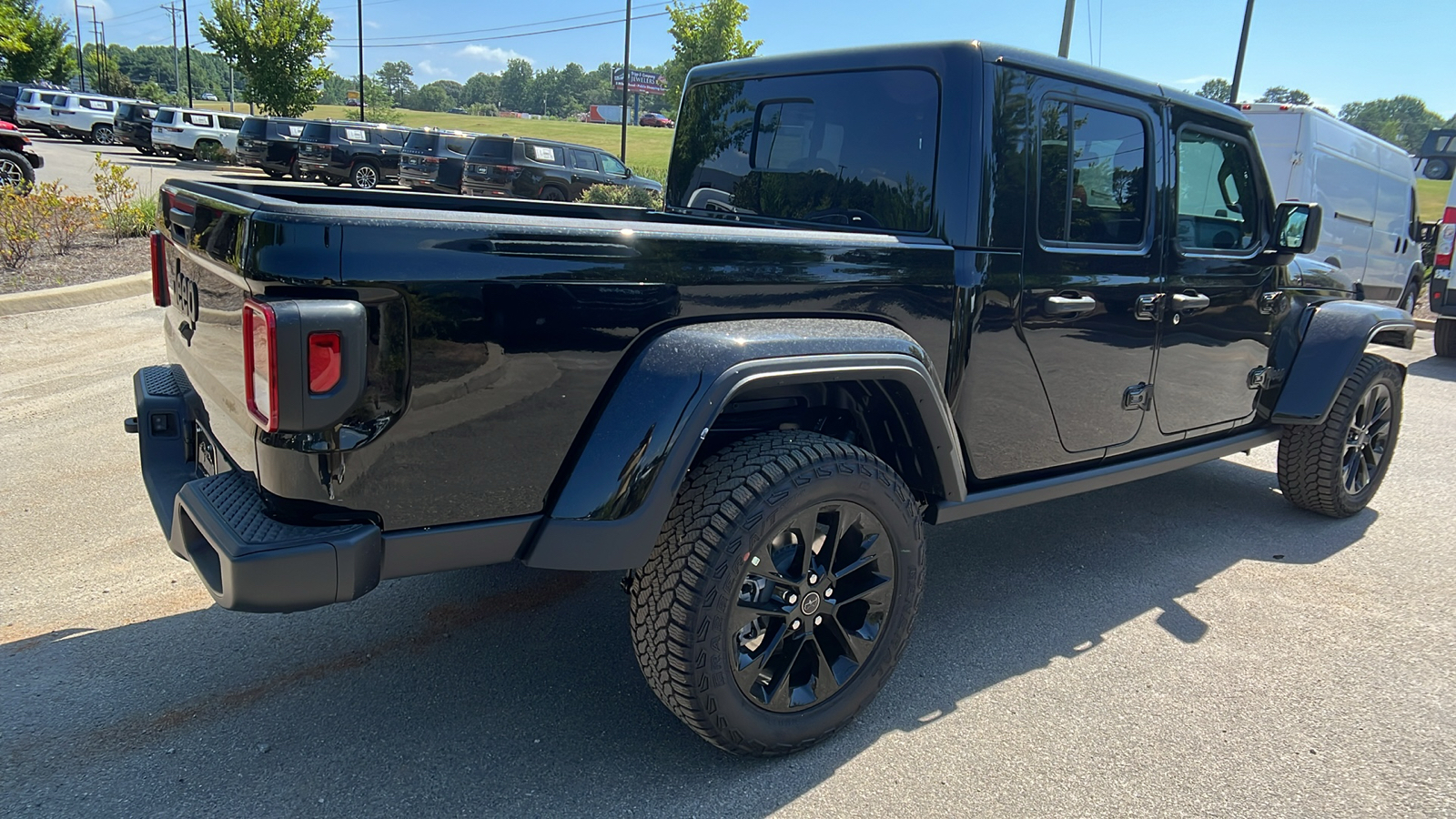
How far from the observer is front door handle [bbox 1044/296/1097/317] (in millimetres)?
3021

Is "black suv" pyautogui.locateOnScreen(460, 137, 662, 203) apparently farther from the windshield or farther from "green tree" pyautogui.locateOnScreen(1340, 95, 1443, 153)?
"green tree" pyautogui.locateOnScreen(1340, 95, 1443, 153)

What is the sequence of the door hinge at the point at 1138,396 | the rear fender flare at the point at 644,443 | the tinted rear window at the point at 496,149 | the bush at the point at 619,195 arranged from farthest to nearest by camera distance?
the tinted rear window at the point at 496,149, the bush at the point at 619,195, the door hinge at the point at 1138,396, the rear fender flare at the point at 644,443

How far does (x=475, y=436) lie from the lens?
2.04m

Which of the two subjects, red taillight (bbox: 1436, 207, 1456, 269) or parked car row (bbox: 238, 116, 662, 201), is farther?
parked car row (bbox: 238, 116, 662, 201)

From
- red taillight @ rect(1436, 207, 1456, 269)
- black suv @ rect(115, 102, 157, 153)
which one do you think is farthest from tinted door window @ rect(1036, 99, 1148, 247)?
black suv @ rect(115, 102, 157, 153)

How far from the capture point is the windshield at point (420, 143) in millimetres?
21156

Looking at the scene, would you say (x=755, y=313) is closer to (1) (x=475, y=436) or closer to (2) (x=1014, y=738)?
(1) (x=475, y=436)

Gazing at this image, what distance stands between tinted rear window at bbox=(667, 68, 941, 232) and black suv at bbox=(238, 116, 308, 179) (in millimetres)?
23163

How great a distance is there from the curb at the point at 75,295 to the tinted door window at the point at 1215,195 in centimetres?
796

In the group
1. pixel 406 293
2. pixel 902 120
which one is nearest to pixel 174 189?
pixel 406 293

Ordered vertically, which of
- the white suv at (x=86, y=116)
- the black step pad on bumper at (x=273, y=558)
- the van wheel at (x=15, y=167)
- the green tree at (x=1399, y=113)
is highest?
the green tree at (x=1399, y=113)

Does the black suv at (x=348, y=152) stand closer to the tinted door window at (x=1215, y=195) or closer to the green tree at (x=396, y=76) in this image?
the tinted door window at (x=1215, y=195)

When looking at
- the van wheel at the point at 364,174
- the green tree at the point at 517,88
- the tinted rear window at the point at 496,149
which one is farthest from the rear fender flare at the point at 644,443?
the green tree at the point at 517,88

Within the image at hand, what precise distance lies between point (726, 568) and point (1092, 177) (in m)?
2.02
